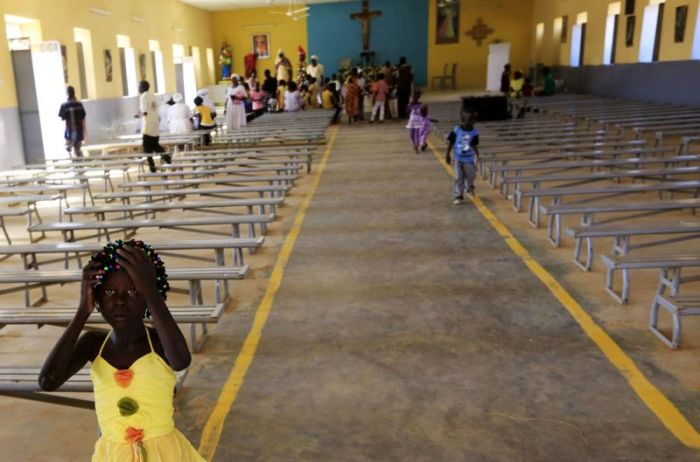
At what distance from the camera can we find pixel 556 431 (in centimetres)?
319

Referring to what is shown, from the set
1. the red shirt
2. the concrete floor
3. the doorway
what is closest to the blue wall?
the red shirt

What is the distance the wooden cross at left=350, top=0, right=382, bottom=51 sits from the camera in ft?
94.4

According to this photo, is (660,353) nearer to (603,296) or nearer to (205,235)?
(603,296)

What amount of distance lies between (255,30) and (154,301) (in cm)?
3362

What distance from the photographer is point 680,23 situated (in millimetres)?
15742

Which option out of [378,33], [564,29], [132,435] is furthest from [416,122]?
[378,33]

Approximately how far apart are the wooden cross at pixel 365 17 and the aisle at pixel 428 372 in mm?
24441

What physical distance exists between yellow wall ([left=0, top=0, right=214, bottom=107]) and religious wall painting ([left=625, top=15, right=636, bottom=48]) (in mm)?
16788

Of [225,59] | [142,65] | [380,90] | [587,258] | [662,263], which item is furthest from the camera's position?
[225,59]

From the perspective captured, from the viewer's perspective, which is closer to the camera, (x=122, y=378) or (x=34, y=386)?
(x=122, y=378)

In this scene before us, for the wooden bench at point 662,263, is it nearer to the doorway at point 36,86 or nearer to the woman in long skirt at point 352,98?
the doorway at point 36,86

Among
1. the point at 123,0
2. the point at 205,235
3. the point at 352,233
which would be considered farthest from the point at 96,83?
the point at 352,233

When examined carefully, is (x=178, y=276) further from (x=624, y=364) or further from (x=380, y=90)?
(x=380, y=90)

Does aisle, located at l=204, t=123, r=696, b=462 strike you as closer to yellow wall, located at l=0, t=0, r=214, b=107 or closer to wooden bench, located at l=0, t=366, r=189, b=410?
wooden bench, located at l=0, t=366, r=189, b=410
